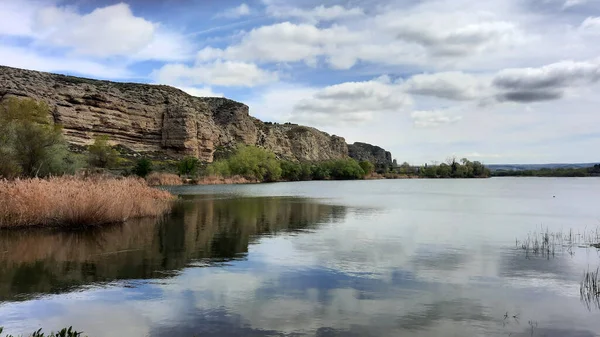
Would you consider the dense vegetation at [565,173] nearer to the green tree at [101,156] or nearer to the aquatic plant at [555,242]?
the green tree at [101,156]

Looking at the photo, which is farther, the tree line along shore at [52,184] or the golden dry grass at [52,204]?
the tree line along shore at [52,184]

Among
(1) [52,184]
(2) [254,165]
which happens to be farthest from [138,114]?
(1) [52,184]

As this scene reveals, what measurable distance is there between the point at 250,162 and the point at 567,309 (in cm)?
8493

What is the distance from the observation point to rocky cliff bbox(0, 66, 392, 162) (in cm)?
9569

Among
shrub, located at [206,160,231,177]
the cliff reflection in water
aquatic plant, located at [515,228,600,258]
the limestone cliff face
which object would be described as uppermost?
the limestone cliff face

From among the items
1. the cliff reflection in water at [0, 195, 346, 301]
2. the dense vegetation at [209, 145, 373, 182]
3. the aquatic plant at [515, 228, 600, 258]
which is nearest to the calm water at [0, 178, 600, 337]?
the cliff reflection in water at [0, 195, 346, 301]

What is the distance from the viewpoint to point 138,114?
11481cm

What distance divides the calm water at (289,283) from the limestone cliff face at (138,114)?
84779mm

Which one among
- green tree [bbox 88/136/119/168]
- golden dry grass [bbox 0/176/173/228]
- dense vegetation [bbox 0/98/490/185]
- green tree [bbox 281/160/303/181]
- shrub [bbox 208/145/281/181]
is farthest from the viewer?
green tree [bbox 281/160/303/181]

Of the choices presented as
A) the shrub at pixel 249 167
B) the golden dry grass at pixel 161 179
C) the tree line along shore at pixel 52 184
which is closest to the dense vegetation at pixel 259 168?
the shrub at pixel 249 167

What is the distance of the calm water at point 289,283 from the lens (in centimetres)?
806

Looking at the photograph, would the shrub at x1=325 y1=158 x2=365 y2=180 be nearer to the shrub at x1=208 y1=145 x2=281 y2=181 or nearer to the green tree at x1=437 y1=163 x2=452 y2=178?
the shrub at x1=208 y1=145 x2=281 y2=181

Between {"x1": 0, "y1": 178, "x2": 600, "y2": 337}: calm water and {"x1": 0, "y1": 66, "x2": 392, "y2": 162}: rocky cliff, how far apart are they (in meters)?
85.0

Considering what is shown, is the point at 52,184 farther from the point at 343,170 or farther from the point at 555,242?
the point at 343,170
